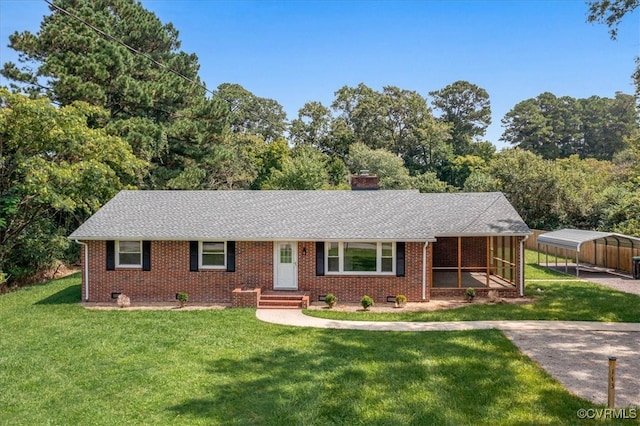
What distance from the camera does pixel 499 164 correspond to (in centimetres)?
3738

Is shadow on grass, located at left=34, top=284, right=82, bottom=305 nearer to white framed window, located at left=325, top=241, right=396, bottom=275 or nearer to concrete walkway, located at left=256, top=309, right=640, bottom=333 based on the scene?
concrete walkway, located at left=256, top=309, right=640, bottom=333

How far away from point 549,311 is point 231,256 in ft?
35.6

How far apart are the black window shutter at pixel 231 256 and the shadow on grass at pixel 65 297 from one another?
5732mm

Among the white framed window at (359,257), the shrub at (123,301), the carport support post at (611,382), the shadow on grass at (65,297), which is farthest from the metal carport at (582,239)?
the shadow on grass at (65,297)

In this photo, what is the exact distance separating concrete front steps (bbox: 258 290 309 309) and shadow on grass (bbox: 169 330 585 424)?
4006 mm

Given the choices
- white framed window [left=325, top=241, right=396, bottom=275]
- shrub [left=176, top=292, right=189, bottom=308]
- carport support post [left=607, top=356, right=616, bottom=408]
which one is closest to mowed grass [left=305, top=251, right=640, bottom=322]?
white framed window [left=325, top=241, right=396, bottom=275]

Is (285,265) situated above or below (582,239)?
below

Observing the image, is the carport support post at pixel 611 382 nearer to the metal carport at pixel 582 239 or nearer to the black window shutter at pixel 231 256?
the black window shutter at pixel 231 256

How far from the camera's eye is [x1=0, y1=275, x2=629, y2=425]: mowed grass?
265 inches

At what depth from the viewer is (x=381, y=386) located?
7.82m

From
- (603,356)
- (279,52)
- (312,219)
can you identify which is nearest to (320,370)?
(603,356)

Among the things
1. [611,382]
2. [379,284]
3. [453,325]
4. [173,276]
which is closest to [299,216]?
[379,284]

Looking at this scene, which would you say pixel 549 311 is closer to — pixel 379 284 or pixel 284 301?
pixel 379 284

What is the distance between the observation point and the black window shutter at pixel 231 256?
15.6 meters
